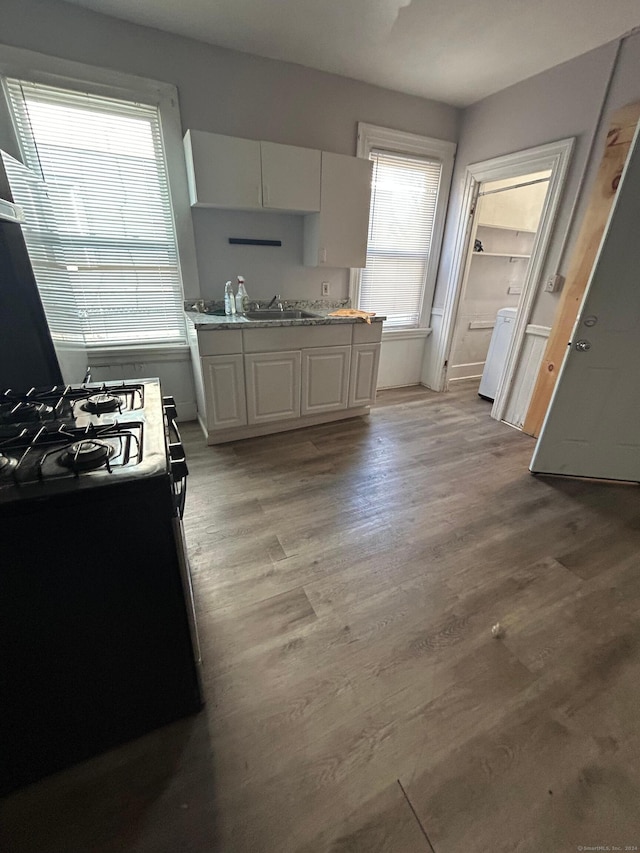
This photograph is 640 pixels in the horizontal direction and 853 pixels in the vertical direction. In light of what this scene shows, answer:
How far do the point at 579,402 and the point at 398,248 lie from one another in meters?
2.23

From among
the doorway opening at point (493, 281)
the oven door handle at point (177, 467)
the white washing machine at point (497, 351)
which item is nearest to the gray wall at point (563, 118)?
the white washing machine at point (497, 351)

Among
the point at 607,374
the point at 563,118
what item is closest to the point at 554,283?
the point at 607,374

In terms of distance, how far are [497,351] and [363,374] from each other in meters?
1.61

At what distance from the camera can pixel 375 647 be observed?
1.37 metres

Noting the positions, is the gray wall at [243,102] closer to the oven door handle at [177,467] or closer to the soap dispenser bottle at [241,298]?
the soap dispenser bottle at [241,298]

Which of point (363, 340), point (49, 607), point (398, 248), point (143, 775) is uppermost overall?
point (398, 248)

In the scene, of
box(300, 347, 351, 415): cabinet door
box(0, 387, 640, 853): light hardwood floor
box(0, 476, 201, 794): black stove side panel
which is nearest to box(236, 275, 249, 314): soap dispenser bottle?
box(300, 347, 351, 415): cabinet door

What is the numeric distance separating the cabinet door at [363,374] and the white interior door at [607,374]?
136 cm

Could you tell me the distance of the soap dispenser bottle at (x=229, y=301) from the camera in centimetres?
278

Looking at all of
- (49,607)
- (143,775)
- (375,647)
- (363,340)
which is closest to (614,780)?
(375,647)

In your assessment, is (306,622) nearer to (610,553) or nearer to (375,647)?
(375,647)

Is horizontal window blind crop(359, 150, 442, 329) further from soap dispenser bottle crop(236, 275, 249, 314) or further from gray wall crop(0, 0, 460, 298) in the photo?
soap dispenser bottle crop(236, 275, 249, 314)

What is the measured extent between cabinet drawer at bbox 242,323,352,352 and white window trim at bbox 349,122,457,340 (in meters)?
0.79

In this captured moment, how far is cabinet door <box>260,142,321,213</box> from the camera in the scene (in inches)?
99.0
